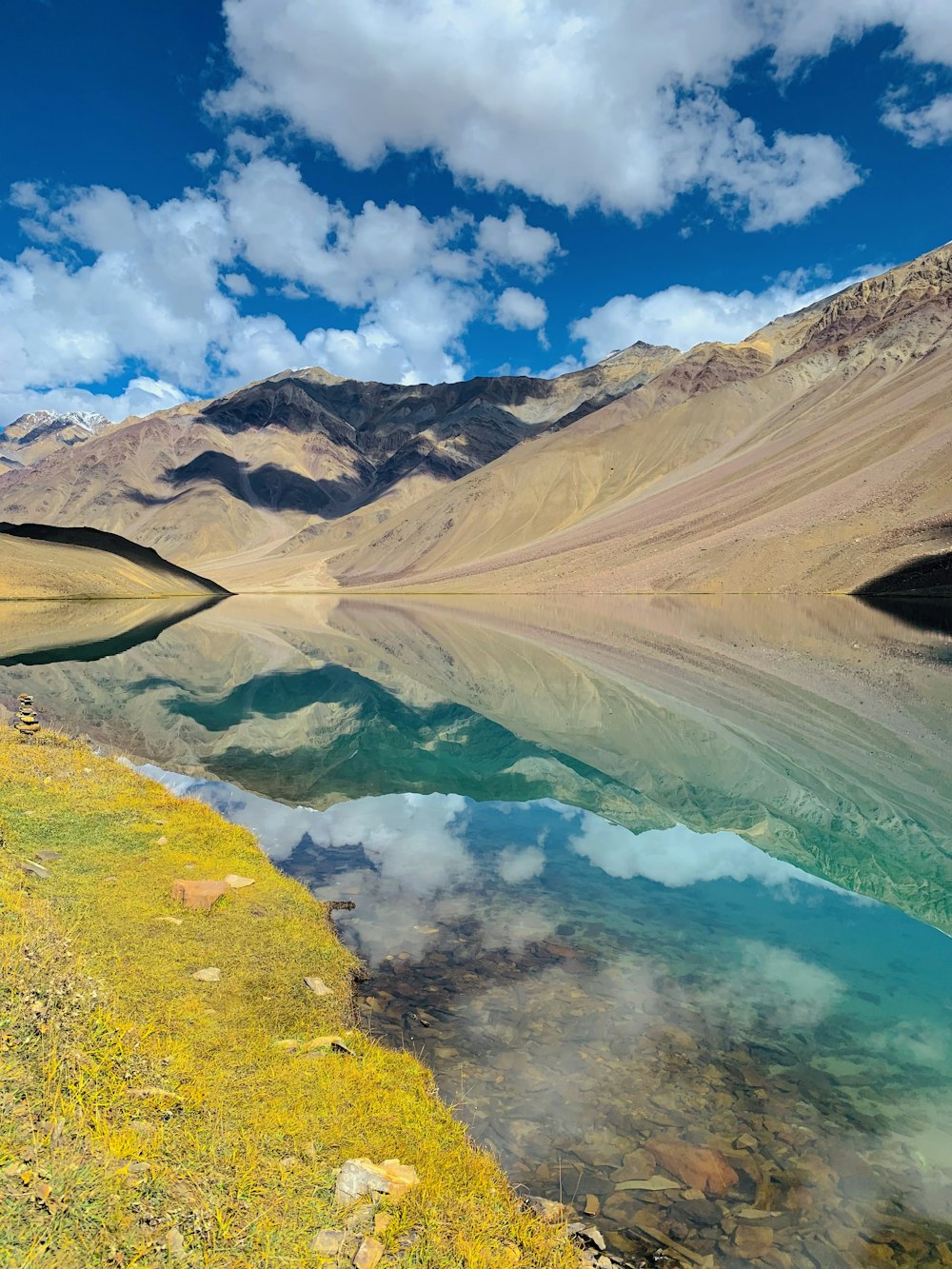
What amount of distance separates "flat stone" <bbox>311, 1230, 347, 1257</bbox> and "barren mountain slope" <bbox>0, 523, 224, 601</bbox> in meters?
121

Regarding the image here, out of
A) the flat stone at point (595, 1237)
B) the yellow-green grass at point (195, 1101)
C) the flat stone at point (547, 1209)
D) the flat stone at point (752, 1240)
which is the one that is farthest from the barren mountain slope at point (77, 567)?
the flat stone at point (752, 1240)

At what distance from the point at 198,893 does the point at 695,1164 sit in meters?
8.15

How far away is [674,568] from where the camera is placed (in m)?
130

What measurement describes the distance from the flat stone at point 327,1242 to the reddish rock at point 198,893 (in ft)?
23.7

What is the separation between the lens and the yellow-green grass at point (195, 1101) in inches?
191

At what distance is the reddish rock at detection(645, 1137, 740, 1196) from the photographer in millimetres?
7059

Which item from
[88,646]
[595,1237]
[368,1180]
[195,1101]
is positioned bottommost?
[595,1237]

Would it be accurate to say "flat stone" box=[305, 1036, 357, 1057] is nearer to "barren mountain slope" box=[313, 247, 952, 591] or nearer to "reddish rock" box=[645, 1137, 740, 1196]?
"reddish rock" box=[645, 1137, 740, 1196]

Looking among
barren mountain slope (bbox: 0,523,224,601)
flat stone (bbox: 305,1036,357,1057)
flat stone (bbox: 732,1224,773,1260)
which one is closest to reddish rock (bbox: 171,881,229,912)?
flat stone (bbox: 305,1036,357,1057)

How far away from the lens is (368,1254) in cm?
507

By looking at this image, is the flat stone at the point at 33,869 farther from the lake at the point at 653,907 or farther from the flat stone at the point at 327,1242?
the flat stone at the point at 327,1242

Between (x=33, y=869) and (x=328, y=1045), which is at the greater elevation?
(x=33, y=869)

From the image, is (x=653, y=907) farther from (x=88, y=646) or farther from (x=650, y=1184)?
(x=88, y=646)

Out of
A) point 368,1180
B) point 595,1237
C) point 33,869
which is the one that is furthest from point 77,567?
point 595,1237
